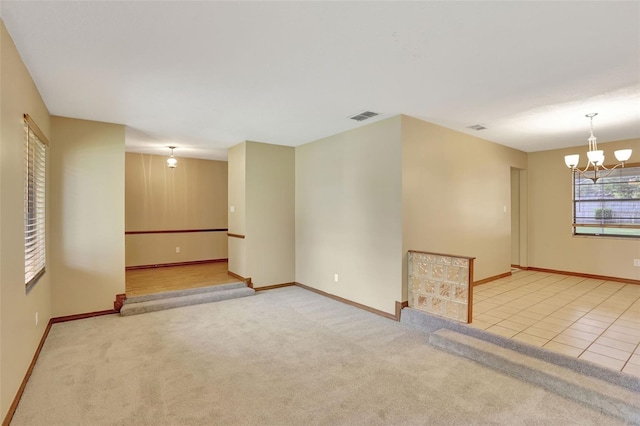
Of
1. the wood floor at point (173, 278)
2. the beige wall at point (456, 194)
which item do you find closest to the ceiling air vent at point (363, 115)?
the beige wall at point (456, 194)

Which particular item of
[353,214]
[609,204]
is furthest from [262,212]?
[609,204]

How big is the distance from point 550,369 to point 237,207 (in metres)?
4.93

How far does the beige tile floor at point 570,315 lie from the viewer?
9.78 ft

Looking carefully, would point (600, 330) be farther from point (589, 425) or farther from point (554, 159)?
point (554, 159)

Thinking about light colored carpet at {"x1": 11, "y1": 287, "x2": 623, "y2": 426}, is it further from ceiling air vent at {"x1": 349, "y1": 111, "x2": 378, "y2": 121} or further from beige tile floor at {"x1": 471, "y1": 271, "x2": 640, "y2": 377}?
ceiling air vent at {"x1": 349, "y1": 111, "x2": 378, "y2": 121}

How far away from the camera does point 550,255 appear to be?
6445mm

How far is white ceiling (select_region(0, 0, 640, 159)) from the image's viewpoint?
6.67 ft

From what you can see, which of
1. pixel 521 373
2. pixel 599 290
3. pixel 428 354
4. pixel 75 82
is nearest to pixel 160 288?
pixel 75 82

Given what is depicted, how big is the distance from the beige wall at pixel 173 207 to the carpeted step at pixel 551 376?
6.07 m

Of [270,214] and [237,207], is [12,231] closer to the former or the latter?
[237,207]

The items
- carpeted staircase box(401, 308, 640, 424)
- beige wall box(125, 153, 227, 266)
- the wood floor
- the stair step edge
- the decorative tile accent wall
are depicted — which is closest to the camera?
carpeted staircase box(401, 308, 640, 424)

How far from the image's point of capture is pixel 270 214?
592cm

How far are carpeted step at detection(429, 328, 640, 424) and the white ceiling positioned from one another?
101 inches

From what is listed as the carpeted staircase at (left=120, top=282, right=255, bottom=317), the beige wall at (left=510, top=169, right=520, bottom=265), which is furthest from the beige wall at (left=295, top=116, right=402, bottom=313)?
the beige wall at (left=510, top=169, right=520, bottom=265)
